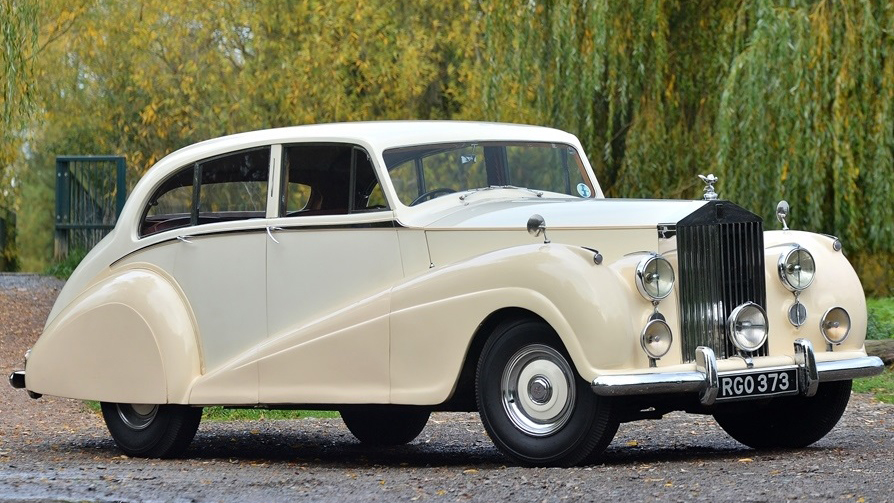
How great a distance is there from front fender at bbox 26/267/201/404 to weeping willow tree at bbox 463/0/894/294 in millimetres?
7111

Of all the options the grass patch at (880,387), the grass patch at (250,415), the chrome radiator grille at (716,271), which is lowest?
the grass patch at (250,415)

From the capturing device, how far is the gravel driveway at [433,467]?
615 centimetres

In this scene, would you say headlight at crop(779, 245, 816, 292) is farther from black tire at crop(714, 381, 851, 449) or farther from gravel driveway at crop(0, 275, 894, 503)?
gravel driveway at crop(0, 275, 894, 503)

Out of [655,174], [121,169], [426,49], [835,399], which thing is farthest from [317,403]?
[426,49]

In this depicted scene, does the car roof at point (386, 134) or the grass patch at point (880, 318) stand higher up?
the car roof at point (386, 134)

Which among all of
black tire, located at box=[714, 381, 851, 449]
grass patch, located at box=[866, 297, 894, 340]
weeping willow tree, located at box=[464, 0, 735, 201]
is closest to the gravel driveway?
black tire, located at box=[714, 381, 851, 449]

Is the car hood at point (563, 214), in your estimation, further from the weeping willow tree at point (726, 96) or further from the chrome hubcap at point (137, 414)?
the weeping willow tree at point (726, 96)

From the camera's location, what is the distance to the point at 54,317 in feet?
29.8

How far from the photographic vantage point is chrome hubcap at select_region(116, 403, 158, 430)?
8.62 metres

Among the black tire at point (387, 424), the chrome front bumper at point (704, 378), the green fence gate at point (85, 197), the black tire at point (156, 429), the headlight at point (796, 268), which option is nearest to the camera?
the chrome front bumper at point (704, 378)

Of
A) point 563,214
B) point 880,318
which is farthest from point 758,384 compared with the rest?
point 880,318

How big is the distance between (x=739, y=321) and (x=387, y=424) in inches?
111

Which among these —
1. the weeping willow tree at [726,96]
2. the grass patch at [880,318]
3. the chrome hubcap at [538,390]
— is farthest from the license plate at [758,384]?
the grass patch at [880,318]

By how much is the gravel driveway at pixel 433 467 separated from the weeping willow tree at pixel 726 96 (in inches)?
130
